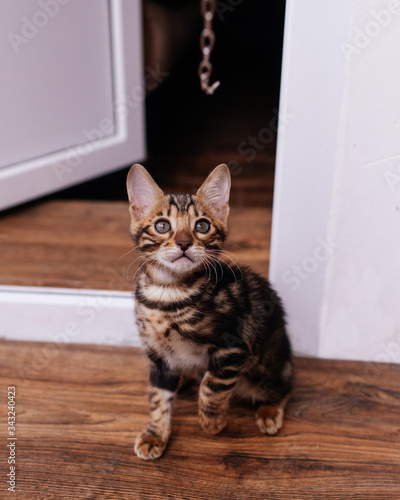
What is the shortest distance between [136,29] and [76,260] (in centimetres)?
95

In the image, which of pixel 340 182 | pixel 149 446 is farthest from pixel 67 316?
pixel 340 182

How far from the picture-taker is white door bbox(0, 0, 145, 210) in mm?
1707

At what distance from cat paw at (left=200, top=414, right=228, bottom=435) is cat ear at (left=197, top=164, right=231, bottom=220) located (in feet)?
1.44

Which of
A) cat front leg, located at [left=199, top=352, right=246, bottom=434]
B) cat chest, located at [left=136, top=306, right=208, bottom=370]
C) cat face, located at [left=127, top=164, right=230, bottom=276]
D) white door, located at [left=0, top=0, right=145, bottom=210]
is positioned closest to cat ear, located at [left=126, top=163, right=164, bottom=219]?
cat face, located at [left=127, top=164, right=230, bottom=276]

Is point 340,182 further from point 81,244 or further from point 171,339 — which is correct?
point 81,244

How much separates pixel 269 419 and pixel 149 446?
29 cm

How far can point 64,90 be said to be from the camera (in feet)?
6.11

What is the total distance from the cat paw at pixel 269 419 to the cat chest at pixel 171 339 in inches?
8.3

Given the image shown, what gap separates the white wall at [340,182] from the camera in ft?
3.77

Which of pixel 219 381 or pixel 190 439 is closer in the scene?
pixel 219 381

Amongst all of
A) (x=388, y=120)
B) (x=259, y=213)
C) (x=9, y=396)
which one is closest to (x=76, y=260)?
(x=9, y=396)

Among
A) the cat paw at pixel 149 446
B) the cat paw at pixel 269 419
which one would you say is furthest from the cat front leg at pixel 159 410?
the cat paw at pixel 269 419

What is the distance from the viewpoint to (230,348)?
42.0 inches

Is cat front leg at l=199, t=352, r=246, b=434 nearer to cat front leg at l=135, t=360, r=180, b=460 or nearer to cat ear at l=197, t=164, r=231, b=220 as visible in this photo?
cat front leg at l=135, t=360, r=180, b=460
